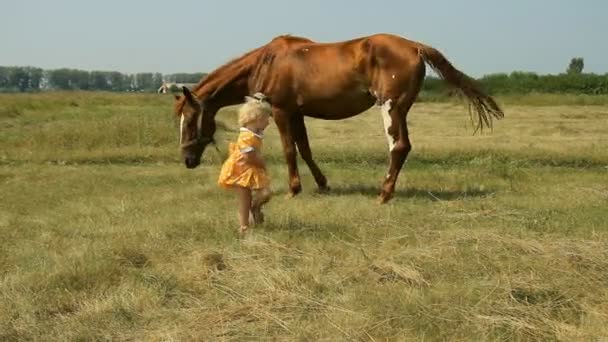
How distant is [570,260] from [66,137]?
1446 cm

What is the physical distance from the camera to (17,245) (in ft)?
20.6

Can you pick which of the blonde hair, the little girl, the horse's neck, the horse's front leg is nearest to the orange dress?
the little girl

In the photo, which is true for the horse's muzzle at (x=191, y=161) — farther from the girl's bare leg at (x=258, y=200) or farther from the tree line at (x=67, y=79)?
the tree line at (x=67, y=79)

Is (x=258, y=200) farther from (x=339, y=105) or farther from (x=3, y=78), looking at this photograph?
(x=3, y=78)

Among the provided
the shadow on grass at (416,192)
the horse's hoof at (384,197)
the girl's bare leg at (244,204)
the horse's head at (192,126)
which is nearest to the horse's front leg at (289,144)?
the shadow on grass at (416,192)

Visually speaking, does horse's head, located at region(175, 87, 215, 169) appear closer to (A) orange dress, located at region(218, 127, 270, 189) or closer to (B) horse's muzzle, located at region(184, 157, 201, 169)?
(B) horse's muzzle, located at region(184, 157, 201, 169)

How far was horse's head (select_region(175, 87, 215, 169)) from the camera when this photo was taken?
8.92 metres

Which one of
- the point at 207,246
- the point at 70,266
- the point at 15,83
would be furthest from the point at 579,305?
the point at 15,83

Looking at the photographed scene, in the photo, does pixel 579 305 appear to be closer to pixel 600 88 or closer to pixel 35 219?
pixel 35 219

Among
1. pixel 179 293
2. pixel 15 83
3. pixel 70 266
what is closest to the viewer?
pixel 179 293

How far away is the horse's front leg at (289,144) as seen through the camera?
9188 mm

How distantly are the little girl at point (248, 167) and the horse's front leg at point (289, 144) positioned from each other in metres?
2.43

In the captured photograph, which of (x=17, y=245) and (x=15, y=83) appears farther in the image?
(x=15, y=83)

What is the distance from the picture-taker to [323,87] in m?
8.87
